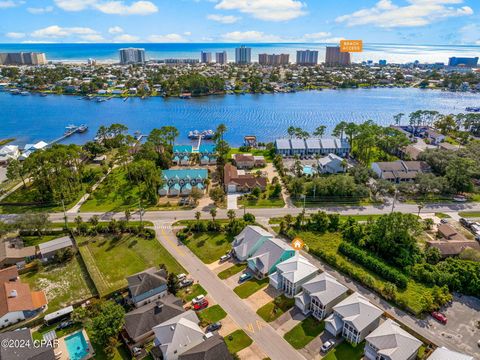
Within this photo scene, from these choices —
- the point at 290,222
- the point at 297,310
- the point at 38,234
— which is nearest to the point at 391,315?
the point at 297,310

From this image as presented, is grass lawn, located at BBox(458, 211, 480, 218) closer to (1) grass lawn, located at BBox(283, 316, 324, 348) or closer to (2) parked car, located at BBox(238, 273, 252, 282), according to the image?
(1) grass lawn, located at BBox(283, 316, 324, 348)

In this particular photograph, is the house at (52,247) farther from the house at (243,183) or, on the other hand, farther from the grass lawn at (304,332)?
the grass lawn at (304,332)

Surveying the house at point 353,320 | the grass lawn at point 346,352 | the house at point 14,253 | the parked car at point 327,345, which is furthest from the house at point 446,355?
the house at point 14,253

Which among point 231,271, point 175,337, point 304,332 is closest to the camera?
point 175,337

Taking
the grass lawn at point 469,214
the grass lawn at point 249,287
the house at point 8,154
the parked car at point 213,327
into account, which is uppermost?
the house at point 8,154

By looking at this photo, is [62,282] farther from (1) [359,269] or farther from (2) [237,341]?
(1) [359,269]

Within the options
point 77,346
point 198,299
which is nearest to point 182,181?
point 198,299

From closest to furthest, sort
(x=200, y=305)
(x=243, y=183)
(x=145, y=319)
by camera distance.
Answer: (x=145, y=319) → (x=200, y=305) → (x=243, y=183)

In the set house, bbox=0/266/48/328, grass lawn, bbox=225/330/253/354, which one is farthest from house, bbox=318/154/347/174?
house, bbox=0/266/48/328

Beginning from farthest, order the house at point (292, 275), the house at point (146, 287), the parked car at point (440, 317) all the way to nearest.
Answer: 1. the house at point (292, 275)
2. the house at point (146, 287)
3. the parked car at point (440, 317)
